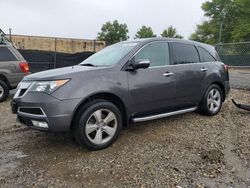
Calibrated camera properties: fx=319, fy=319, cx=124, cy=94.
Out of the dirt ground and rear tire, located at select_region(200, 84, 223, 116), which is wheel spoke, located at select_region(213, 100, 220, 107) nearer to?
rear tire, located at select_region(200, 84, 223, 116)

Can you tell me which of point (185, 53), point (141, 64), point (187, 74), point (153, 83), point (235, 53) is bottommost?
point (153, 83)

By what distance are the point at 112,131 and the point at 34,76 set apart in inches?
58.0

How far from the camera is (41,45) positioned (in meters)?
34.5

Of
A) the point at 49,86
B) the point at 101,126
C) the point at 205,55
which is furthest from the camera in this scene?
the point at 205,55

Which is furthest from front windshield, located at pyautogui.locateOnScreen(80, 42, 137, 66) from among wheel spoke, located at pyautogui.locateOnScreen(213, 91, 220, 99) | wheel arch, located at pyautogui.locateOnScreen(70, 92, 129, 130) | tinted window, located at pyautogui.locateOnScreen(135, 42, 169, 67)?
wheel spoke, located at pyautogui.locateOnScreen(213, 91, 220, 99)

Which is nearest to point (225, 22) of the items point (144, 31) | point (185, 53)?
point (144, 31)

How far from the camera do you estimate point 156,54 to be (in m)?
5.75

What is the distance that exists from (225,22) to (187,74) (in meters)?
56.8

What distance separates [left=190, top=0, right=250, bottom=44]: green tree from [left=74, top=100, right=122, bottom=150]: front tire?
52796 mm

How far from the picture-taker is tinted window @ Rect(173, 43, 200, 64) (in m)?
6.06

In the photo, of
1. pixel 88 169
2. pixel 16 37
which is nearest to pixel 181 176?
pixel 88 169

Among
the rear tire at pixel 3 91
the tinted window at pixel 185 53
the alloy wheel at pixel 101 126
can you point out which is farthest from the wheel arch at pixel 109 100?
the rear tire at pixel 3 91

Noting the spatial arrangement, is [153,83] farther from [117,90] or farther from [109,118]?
[109,118]

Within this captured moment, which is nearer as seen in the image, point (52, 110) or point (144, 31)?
point (52, 110)
